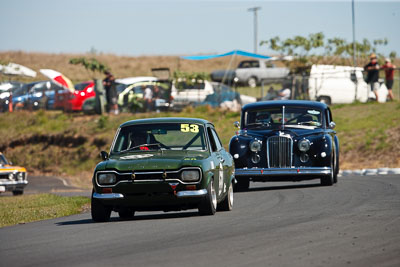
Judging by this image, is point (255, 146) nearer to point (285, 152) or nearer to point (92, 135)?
point (285, 152)

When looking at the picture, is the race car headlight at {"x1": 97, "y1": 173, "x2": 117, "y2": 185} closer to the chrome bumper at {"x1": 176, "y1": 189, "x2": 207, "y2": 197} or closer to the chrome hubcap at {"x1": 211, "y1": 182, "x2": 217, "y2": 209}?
the chrome bumper at {"x1": 176, "y1": 189, "x2": 207, "y2": 197}

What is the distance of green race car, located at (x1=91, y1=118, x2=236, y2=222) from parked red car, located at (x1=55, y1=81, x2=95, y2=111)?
79.3 feet

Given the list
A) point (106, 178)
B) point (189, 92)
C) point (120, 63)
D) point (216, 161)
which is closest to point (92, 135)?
point (189, 92)

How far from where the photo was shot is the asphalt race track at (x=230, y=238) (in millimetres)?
7328

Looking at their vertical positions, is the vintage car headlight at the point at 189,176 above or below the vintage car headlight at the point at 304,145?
above

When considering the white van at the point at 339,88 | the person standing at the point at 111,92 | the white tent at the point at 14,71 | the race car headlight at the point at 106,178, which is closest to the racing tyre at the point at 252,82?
the white van at the point at 339,88

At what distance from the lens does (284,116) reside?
18.0 meters

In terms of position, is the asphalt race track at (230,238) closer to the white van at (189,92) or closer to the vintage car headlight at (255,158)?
the vintage car headlight at (255,158)

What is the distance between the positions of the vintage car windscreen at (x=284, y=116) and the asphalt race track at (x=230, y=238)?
457 centimetres

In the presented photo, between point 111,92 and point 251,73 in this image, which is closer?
point 111,92

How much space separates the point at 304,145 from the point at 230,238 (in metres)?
8.48

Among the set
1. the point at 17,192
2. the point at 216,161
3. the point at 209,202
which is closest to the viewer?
the point at 209,202

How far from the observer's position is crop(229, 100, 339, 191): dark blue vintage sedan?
17.0 m

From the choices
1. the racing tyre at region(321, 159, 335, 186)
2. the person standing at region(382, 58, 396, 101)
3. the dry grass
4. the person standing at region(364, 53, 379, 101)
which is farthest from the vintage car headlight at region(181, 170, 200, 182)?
the dry grass
